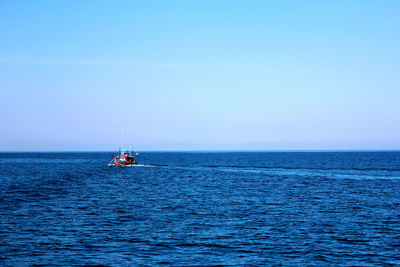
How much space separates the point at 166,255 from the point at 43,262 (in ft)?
21.9

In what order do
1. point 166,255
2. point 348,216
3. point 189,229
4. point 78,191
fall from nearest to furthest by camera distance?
point 166,255
point 189,229
point 348,216
point 78,191

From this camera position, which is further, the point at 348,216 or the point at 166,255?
the point at 348,216

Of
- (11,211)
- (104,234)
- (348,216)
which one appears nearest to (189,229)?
(104,234)

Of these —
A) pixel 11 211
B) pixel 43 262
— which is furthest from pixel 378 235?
pixel 11 211

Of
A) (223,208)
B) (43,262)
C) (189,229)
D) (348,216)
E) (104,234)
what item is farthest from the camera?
(223,208)

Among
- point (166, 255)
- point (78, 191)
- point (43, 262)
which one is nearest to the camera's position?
point (43, 262)

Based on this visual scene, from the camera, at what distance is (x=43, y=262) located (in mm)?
19625

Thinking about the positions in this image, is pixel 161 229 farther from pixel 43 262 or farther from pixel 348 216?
pixel 348 216

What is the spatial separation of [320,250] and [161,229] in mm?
11440

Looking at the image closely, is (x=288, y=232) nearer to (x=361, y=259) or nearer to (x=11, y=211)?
(x=361, y=259)

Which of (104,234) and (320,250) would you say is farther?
(104,234)

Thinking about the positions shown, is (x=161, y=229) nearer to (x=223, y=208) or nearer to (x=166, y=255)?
(x=166, y=255)

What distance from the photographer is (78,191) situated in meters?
51.7

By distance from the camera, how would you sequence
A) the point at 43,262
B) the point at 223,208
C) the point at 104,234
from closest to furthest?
the point at 43,262 < the point at 104,234 < the point at 223,208
